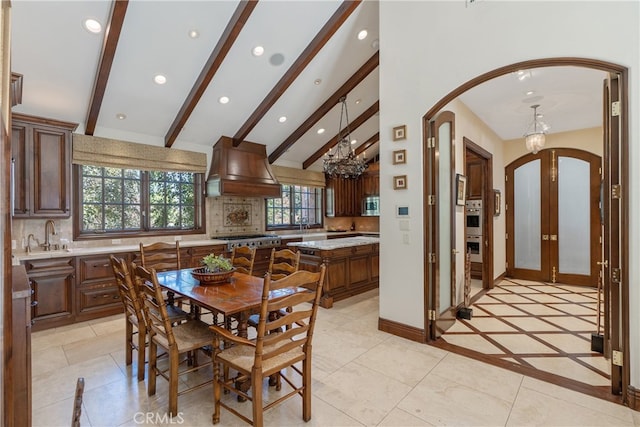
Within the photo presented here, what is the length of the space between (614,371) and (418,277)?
5.21 ft

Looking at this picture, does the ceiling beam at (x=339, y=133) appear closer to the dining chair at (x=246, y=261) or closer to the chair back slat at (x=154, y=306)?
the dining chair at (x=246, y=261)

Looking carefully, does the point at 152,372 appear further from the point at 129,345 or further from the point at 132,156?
the point at 132,156

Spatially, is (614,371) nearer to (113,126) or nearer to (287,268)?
(287,268)

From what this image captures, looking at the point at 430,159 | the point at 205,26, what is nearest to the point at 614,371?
the point at 430,159

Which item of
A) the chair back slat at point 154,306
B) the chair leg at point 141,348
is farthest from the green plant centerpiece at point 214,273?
the chair leg at point 141,348

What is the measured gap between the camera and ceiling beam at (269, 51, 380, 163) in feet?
16.6

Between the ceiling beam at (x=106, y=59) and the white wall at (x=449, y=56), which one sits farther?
the ceiling beam at (x=106, y=59)

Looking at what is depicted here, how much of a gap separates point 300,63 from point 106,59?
2388 mm

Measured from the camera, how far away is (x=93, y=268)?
12.9 ft

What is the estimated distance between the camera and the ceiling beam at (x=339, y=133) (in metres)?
6.35

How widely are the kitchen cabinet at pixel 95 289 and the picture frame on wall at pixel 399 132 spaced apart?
3.87 meters

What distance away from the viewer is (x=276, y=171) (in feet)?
22.2

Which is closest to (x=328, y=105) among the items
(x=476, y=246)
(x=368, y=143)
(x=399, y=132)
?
(x=368, y=143)

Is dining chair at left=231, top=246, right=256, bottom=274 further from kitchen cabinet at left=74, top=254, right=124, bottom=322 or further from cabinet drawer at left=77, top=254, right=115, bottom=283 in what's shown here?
cabinet drawer at left=77, top=254, right=115, bottom=283
